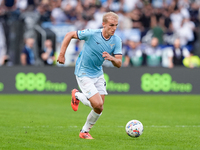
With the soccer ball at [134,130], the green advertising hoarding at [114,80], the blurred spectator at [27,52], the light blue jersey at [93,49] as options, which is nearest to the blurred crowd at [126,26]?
the blurred spectator at [27,52]

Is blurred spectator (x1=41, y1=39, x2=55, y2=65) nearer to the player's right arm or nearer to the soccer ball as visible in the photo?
the player's right arm

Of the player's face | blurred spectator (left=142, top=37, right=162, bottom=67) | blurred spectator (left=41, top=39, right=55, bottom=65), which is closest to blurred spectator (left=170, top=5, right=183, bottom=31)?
blurred spectator (left=142, top=37, right=162, bottom=67)

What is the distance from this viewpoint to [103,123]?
10406 mm

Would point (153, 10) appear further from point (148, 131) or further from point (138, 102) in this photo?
point (148, 131)

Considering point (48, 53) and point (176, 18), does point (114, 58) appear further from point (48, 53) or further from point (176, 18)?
point (176, 18)

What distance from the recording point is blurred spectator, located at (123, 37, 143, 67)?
1978 cm

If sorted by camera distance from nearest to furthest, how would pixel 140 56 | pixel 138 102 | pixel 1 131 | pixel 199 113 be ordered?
pixel 1 131, pixel 199 113, pixel 138 102, pixel 140 56

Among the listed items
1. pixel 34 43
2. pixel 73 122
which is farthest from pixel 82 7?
pixel 73 122

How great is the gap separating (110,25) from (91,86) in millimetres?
1126

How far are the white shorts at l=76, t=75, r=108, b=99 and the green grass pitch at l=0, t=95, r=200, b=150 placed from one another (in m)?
0.83

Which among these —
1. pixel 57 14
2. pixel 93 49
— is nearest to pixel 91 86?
pixel 93 49

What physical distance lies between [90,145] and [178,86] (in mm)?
12710

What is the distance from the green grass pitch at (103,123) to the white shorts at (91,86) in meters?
0.83

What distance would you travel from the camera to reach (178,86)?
19281 millimetres
